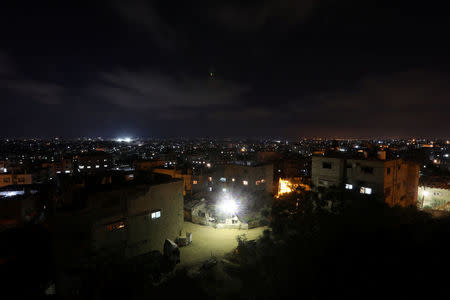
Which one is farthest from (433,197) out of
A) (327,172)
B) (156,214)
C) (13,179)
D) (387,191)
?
(13,179)

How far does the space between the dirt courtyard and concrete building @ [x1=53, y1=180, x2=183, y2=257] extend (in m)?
1.83

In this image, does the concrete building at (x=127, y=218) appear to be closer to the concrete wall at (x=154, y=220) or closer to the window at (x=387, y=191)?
the concrete wall at (x=154, y=220)

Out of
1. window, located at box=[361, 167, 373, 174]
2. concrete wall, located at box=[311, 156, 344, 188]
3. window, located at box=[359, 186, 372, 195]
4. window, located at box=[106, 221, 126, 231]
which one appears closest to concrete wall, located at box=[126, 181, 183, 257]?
window, located at box=[106, 221, 126, 231]

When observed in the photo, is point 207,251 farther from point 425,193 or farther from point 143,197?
point 425,193

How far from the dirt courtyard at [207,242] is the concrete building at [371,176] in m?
8.44

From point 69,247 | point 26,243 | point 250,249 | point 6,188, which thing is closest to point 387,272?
point 250,249

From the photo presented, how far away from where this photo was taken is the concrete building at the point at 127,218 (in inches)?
512

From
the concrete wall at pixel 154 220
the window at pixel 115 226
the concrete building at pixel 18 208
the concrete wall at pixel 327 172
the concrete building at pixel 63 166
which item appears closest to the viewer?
the window at pixel 115 226

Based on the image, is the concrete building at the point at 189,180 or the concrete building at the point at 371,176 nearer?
the concrete building at the point at 371,176

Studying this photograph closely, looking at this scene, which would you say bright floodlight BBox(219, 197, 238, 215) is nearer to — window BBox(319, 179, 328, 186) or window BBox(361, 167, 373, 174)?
window BBox(319, 179, 328, 186)

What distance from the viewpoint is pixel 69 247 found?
1255 centimetres

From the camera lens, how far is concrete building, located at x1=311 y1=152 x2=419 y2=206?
63.2 ft

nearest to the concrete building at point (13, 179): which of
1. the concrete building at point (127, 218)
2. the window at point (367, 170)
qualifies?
the concrete building at point (127, 218)

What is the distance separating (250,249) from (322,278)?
756 cm
